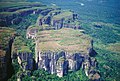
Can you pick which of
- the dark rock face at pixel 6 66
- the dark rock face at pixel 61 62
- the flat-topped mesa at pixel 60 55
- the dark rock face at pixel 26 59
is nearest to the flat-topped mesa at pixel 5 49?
the dark rock face at pixel 6 66

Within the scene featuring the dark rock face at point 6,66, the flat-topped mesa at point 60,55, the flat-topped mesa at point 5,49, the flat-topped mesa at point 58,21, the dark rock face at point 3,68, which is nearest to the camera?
the dark rock face at point 3,68

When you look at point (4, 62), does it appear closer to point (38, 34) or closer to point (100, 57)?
point (38, 34)

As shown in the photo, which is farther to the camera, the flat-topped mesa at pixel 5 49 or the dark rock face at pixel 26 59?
the dark rock face at pixel 26 59

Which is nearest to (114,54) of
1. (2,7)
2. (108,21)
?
(2,7)

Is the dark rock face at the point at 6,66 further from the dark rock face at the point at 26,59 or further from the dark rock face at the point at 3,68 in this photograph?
the dark rock face at the point at 26,59

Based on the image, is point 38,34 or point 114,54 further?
point 114,54

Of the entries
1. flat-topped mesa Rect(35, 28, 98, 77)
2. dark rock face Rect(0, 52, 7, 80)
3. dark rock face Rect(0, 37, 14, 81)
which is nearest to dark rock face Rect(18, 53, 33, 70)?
dark rock face Rect(0, 37, 14, 81)

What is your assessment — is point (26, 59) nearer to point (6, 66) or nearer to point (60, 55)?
point (6, 66)

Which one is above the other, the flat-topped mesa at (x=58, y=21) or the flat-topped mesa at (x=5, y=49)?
the flat-topped mesa at (x=5, y=49)
